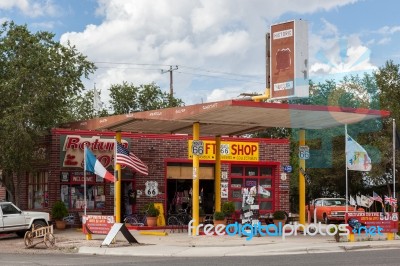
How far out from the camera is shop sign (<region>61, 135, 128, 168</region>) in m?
32.6

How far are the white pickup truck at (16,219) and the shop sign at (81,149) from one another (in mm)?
4290

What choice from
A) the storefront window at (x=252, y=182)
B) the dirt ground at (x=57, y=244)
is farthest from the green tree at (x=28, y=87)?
the storefront window at (x=252, y=182)

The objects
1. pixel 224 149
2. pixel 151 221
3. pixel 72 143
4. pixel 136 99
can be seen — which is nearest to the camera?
pixel 151 221

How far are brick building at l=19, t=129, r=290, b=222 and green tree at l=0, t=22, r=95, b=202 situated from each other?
1584 mm

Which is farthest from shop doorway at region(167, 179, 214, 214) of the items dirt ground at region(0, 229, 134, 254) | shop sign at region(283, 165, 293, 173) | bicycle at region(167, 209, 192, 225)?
dirt ground at region(0, 229, 134, 254)

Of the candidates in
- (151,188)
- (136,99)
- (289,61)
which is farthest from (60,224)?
(136,99)

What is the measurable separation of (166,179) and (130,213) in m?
2.40

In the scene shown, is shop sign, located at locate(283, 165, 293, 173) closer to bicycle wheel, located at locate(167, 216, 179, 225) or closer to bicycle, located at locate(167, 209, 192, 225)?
bicycle, located at locate(167, 209, 192, 225)

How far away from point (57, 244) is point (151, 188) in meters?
9.87

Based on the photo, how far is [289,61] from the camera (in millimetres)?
24312

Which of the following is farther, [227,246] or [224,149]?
[224,149]

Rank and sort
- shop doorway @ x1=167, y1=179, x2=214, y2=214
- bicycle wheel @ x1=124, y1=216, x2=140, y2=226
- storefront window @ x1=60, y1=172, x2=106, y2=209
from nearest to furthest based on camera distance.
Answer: bicycle wheel @ x1=124, y1=216, x2=140, y2=226 < storefront window @ x1=60, y1=172, x2=106, y2=209 < shop doorway @ x1=167, y1=179, x2=214, y2=214

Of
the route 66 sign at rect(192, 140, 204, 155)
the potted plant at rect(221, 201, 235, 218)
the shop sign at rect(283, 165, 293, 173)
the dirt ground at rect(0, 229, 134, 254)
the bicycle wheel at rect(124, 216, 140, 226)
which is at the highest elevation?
the route 66 sign at rect(192, 140, 204, 155)

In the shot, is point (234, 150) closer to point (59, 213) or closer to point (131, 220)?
point (131, 220)
